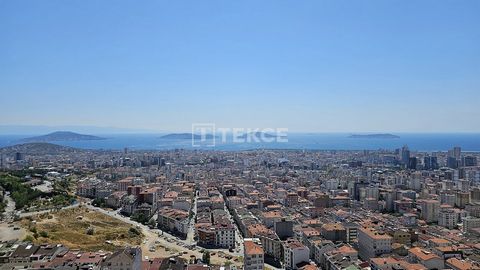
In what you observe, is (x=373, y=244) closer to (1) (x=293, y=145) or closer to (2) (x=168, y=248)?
(2) (x=168, y=248)

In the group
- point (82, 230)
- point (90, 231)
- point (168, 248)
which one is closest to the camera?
point (168, 248)

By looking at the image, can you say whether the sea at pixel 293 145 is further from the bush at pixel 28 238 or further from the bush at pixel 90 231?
the bush at pixel 28 238

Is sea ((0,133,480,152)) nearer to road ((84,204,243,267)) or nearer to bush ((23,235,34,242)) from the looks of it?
road ((84,204,243,267))

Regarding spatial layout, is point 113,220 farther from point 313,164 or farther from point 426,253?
point 313,164

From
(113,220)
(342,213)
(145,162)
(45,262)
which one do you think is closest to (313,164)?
(145,162)

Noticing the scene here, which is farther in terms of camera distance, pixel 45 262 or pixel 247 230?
pixel 247 230

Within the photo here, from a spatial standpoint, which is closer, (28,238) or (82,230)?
(28,238)

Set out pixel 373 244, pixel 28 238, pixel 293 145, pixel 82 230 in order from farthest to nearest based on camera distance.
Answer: pixel 293 145 < pixel 82 230 < pixel 28 238 < pixel 373 244

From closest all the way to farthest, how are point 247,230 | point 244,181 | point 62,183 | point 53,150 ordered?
point 247,230
point 62,183
point 244,181
point 53,150

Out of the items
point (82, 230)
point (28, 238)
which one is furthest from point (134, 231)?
point (28, 238)
